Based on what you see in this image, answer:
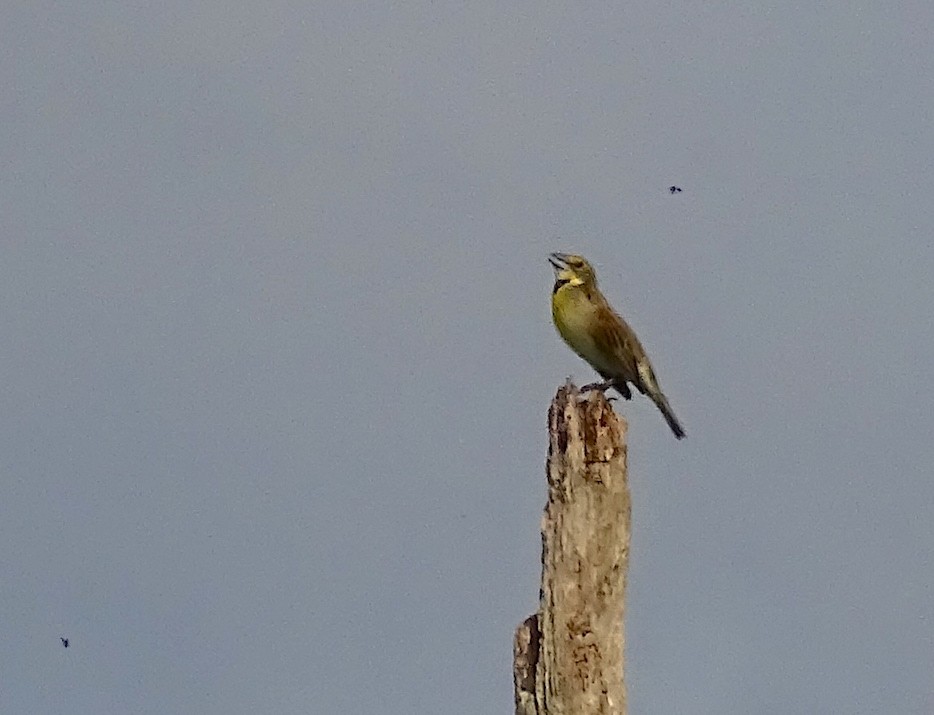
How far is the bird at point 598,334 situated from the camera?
1120 cm

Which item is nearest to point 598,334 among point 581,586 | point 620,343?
point 620,343

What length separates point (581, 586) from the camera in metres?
7.38

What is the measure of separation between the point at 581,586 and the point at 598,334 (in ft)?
13.7

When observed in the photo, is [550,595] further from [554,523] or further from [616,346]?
[616,346]

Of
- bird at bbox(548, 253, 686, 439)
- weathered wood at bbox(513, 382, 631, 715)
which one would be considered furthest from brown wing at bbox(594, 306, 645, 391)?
weathered wood at bbox(513, 382, 631, 715)

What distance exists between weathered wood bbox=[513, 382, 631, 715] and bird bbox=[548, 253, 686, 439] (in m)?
3.13

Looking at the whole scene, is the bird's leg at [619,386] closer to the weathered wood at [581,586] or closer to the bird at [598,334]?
the bird at [598,334]

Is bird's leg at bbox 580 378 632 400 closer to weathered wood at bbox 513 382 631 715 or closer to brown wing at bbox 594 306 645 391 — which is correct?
brown wing at bbox 594 306 645 391

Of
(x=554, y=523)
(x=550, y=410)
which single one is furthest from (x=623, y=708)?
(x=550, y=410)

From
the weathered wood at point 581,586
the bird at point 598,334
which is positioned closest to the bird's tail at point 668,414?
the bird at point 598,334

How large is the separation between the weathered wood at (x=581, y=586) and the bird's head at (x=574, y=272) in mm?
4174

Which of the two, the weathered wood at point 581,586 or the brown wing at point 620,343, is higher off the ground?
the brown wing at point 620,343

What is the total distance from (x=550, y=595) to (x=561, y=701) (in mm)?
454

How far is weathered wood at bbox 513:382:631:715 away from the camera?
7316 mm
